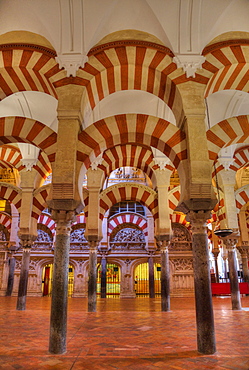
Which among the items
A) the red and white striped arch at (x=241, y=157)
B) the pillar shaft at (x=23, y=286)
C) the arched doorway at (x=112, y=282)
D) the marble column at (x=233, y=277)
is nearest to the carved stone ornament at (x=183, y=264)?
the arched doorway at (x=112, y=282)

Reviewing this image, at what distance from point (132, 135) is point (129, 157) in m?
3.30

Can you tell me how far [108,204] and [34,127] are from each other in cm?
545

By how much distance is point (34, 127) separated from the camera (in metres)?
7.07

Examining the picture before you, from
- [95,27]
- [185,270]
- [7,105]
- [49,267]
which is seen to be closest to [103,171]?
[7,105]

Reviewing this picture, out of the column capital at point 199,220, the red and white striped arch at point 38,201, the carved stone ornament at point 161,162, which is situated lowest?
the column capital at point 199,220

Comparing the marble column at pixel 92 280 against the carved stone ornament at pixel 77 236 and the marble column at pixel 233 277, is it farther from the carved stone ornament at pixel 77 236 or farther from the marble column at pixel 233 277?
the carved stone ornament at pixel 77 236

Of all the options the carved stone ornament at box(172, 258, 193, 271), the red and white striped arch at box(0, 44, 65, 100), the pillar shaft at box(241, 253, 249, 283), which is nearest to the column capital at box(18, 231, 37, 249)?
the red and white striped arch at box(0, 44, 65, 100)

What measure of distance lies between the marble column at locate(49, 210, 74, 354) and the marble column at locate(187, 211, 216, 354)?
6.34ft

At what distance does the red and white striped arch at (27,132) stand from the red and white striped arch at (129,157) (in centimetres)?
278

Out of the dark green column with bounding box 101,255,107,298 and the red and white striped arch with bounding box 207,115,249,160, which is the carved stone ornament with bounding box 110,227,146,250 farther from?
the red and white striped arch with bounding box 207,115,249,160

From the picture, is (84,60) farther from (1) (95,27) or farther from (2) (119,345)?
(2) (119,345)

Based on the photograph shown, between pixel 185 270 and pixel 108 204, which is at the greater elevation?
pixel 108 204

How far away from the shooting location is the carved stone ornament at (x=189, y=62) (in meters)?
5.26

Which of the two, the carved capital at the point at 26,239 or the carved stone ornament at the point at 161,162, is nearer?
the carved capital at the point at 26,239
